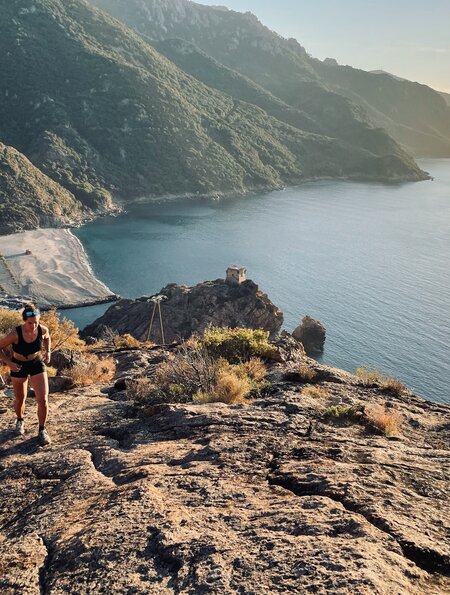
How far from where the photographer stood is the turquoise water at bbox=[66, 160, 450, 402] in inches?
2331

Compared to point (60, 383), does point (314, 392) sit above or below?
above

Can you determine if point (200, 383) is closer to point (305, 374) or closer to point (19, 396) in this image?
point (305, 374)

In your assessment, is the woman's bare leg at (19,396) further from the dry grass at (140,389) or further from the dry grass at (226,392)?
the dry grass at (226,392)

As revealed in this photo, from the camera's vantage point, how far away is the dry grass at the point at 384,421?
745 cm

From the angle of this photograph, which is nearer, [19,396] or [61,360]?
[19,396]

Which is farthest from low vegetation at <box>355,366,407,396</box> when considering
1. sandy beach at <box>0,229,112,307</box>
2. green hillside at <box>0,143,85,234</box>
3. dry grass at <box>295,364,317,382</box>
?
green hillside at <box>0,143,85,234</box>

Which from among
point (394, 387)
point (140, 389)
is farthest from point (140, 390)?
point (394, 387)

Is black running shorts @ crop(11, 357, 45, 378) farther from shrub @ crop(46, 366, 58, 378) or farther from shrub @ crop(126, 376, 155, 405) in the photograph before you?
shrub @ crop(46, 366, 58, 378)

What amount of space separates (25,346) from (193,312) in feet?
152

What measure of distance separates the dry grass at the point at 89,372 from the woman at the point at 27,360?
3128 mm

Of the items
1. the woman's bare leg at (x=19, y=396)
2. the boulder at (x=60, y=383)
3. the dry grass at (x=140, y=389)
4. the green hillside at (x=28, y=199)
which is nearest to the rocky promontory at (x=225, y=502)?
the woman's bare leg at (x=19, y=396)

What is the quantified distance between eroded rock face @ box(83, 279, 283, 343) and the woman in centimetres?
4291

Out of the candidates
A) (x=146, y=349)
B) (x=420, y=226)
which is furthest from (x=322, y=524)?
(x=420, y=226)

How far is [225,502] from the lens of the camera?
5.02m
